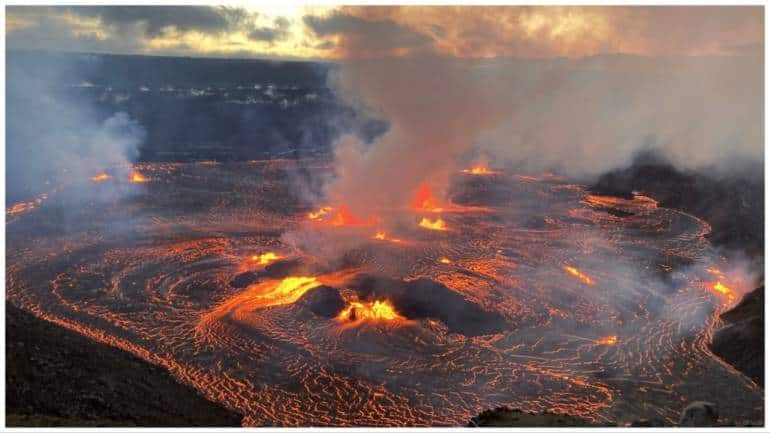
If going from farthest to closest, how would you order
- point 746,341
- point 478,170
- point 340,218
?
point 478,170
point 340,218
point 746,341

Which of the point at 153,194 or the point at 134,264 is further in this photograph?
the point at 153,194

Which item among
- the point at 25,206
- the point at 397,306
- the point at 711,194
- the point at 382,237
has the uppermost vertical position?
the point at 711,194

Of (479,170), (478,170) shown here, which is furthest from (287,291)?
(479,170)

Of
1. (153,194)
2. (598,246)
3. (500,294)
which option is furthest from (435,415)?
(153,194)

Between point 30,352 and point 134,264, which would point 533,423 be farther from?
point 134,264

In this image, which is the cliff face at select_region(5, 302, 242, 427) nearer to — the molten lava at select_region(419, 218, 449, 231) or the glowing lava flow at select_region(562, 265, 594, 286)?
the glowing lava flow at select_region(562, 265, 594, 286)

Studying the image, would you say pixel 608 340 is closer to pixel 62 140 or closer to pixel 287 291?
pixel 287 291
